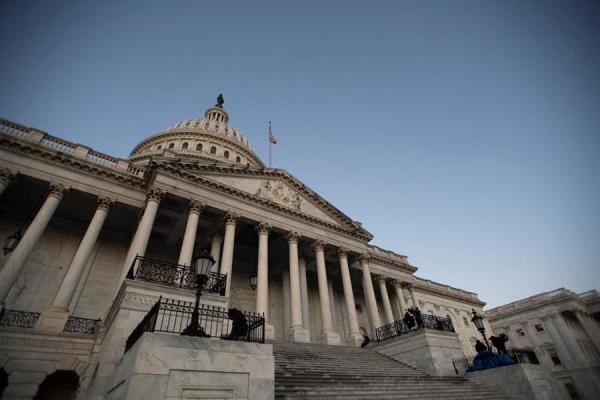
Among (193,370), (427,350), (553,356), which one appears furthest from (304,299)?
(553,356)

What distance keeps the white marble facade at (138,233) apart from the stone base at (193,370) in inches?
195

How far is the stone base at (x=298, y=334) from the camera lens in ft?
63.5

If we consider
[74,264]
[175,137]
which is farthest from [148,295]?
[175,137]

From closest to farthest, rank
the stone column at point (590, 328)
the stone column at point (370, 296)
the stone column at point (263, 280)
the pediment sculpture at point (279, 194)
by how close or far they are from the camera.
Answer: the stone column at point (263, 280) → the pediment sculpture at point (279, 194) → the stone column at point (370, 296) → the stone column at point (590, 328)

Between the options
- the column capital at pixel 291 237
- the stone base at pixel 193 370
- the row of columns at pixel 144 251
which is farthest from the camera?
the column capital at pixel 291 237

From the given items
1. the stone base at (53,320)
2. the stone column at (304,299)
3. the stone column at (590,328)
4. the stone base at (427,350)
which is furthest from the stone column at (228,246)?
the stone column at (590,328)

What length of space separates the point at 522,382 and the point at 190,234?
17.3 m

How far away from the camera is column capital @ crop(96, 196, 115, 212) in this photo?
63.7 ft

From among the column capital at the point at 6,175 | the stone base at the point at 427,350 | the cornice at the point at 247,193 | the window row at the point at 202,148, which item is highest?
the window row at the point at 202,148

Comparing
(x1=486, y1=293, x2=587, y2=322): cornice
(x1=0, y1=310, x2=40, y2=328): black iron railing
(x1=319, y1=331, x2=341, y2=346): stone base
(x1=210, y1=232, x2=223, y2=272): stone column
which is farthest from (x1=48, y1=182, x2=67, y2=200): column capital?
(x1=486, y1=293, x2=587, y2=322): cornice

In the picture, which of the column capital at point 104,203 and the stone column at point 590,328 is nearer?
the column capital at point 104,203

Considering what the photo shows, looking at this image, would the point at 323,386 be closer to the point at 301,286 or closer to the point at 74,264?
the point at 301,286

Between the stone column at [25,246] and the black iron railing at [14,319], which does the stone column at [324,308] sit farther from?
the stone column at [25,246]

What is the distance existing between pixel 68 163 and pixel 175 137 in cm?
2783
